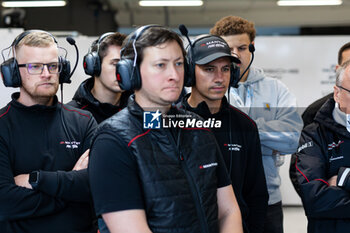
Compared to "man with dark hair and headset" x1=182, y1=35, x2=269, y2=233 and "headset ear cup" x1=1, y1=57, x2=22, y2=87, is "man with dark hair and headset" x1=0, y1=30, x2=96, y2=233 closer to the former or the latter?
"headset ear cup" x1=1, y1=57, x2=22, y2=87

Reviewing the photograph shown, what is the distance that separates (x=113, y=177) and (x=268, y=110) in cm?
138

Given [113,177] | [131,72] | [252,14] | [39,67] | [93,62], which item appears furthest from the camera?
[252,14]

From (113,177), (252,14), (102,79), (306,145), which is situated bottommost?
(306,145)

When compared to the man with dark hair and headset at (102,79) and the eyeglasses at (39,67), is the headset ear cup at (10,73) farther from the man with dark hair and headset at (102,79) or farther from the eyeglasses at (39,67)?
the man with dark hair and headset at (102,79)

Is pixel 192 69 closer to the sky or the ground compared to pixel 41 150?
closer to the sky

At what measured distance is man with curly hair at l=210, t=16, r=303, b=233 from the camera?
92.6 inches

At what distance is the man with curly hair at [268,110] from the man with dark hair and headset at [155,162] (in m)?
A: 0.80

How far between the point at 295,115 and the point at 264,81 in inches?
11.3

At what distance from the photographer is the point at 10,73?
2.00 metres

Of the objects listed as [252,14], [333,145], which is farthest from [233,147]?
[252,14]

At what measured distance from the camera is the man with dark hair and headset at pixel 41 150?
181 cm

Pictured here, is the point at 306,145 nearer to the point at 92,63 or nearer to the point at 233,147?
the point at 233,147

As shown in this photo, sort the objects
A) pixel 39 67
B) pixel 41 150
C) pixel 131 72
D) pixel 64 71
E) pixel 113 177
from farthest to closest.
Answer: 1. pixel 64 71
2. pixel 39 67
3. pixel 41 150
4. pixel 131 72
5. pixel 113 177

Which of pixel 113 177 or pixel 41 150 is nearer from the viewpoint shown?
pixel 113 177
